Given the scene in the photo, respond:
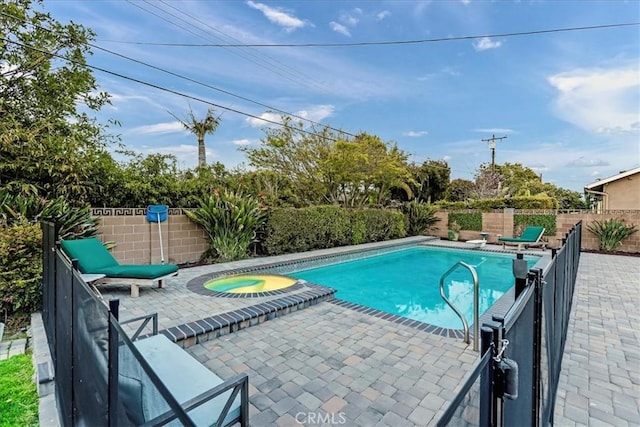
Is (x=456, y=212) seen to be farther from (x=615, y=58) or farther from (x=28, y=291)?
(x=28, y=291)

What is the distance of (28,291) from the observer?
4719 millimetres

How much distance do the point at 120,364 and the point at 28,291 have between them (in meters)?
4.91

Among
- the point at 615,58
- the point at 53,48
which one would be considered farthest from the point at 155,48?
the point at 615,58

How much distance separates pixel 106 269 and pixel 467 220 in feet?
53.8

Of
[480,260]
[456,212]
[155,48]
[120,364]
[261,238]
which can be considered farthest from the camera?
[456,212]

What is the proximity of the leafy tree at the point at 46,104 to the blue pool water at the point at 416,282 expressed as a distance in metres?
6.06

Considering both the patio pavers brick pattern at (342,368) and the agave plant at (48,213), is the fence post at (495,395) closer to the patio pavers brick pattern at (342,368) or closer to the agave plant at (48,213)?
the patio pavers brick pattern at (342,368)

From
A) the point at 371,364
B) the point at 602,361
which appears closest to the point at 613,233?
the point at 602,361

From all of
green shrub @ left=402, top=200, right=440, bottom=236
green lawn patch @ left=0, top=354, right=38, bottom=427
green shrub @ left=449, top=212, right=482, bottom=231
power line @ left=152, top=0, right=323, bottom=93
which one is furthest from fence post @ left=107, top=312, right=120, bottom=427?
green shrub @ left=449, top=212, right=482, bottom=231

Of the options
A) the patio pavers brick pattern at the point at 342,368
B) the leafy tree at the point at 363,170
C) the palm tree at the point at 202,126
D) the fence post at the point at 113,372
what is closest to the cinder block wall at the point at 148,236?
the patio pavers brick pattern at the point at 342,368

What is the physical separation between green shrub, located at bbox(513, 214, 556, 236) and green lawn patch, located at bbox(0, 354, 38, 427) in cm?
1744

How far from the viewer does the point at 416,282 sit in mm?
9141

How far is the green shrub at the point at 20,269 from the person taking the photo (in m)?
4.53

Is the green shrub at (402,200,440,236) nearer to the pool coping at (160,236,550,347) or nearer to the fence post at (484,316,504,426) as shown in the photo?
the pool coping at (160,236,550,347)
